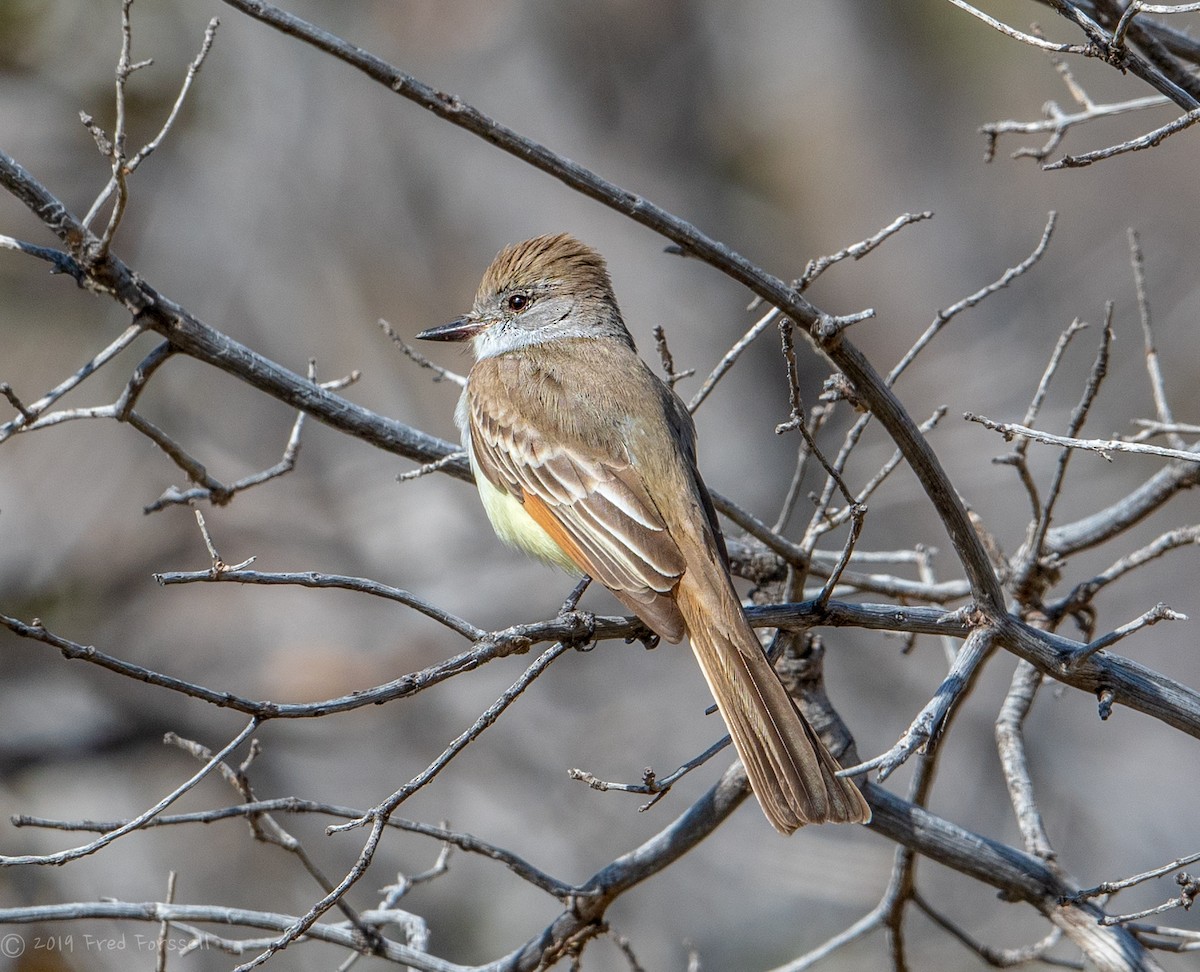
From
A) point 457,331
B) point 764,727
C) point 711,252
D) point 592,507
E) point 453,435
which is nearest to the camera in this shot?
point 711,252

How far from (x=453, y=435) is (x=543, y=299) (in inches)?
203

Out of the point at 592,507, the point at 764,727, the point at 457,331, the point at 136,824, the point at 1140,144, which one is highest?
the point at 457,331

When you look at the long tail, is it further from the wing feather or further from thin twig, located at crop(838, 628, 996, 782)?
thin twig, located at crop(838, 628, 996, 782)

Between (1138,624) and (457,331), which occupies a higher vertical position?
(457,331)

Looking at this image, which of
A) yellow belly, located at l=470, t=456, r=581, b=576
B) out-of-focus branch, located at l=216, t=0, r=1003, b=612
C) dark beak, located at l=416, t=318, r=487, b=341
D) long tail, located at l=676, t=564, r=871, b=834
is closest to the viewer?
out-of-focus branch, located at l=216, t=0, r=1003, b=612

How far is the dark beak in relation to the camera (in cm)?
496

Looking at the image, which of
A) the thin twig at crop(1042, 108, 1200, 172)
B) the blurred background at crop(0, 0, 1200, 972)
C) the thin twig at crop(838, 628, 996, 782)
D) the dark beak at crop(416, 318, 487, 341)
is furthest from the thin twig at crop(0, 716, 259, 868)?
the blurred background at crop(0, 0, 1200, 972)

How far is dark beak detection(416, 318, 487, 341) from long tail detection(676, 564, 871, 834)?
1883mm

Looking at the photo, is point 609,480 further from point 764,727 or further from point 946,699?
point 946,699

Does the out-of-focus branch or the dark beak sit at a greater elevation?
the dark beak

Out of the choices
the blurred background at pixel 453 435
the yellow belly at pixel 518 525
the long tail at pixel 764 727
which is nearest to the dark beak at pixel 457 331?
the yellow belly at pixel 518 525

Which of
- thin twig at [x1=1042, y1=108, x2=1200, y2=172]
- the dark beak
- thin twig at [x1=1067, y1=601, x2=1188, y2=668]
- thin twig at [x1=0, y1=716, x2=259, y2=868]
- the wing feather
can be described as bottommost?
thin twig at [x1=1067, y1=601, x2=1188, y2=668]

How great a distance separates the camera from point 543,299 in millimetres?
5043

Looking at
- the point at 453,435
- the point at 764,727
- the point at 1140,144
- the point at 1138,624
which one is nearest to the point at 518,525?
the point at 764,727
